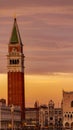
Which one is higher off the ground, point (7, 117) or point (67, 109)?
point (67, 109)

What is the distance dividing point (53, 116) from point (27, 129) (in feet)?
98.0

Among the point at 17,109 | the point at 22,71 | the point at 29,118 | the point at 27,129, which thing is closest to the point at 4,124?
the point at 27,129

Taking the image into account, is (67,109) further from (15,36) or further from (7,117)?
(15,36)

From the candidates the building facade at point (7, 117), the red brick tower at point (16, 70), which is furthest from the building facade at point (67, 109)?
the red brick tower at point (16, 70)

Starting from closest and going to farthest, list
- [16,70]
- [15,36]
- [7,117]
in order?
[7,117] → [16,70] → [15,36]

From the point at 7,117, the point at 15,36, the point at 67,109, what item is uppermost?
the point at 15,36

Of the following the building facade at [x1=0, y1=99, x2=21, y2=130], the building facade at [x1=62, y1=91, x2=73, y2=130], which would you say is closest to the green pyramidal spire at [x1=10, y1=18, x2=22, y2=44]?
the building facade at [x1=0, y1=99, x2=21, y2=130]

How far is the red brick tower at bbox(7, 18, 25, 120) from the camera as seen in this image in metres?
172

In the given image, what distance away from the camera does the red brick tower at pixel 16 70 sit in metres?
172

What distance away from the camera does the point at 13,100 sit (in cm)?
17175

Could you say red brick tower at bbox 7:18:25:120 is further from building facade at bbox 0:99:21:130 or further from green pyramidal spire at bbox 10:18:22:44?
building facade at bbox 0:99:21:130

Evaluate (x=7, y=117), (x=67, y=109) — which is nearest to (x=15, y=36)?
(x=67, y=109)

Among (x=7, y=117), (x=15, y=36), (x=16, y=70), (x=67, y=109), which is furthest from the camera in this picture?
(x=15, y=36)

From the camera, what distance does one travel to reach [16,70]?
571 feet
